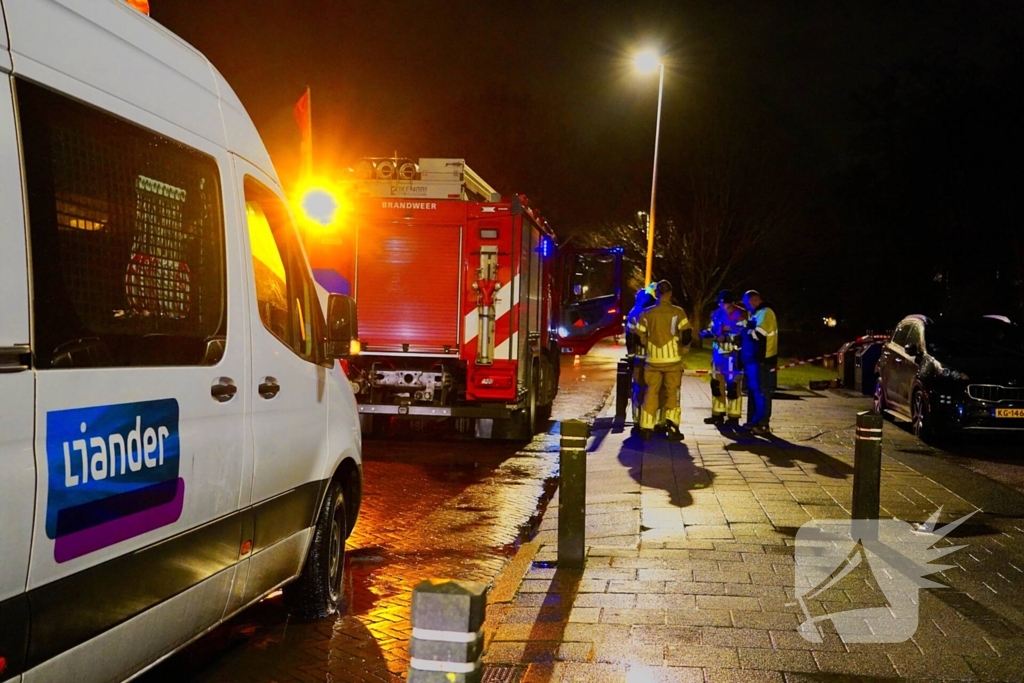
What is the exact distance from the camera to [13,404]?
9.16 feet

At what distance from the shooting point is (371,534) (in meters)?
7.92

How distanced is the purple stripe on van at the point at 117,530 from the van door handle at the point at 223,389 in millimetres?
398

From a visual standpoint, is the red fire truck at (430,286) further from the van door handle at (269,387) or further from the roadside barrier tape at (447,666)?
the roadside barrier tape at (447,666)

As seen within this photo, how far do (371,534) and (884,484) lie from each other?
480 cm

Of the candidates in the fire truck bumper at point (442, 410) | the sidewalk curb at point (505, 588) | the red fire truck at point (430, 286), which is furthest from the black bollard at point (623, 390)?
the sidewalk curb at point (505, 588)

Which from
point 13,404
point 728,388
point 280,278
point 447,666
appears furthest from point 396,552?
point 728,388

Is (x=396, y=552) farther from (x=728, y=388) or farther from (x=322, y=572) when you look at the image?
(x=728, y=388)

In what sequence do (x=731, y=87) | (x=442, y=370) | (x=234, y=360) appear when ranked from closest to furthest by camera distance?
1. (x=234, y=360)
2. (x=442, y=370)
3. (x=731, y=87)

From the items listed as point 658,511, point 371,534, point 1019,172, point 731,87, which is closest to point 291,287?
point 371,534

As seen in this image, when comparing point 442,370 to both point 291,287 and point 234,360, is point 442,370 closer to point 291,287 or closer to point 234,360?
point 291,287

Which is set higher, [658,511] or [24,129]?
[24,129]

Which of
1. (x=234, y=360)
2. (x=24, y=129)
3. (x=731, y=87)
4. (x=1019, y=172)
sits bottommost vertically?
(x=234, y=360)

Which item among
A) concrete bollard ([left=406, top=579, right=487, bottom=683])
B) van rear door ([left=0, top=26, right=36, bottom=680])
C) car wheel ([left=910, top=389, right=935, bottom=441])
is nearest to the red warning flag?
car wheel ([left=910, top=389, right=935, bottom=441])

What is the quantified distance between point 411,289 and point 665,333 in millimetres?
2970
